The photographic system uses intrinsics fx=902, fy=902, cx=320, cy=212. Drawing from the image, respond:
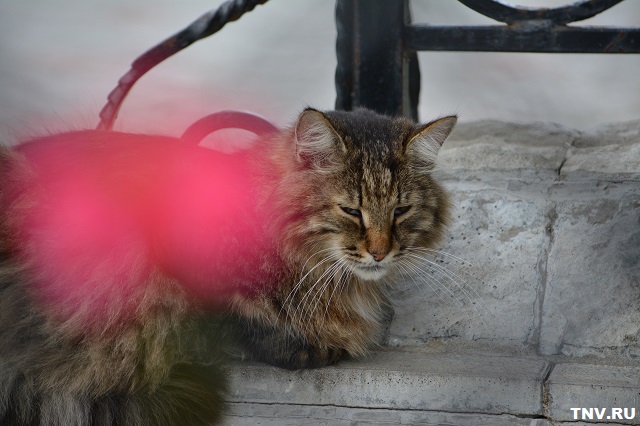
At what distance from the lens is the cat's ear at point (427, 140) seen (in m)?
2.52

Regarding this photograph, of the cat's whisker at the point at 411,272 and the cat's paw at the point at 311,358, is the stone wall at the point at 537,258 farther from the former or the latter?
the cat's paw at the point at 311,358

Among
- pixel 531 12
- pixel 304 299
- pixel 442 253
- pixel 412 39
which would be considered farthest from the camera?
pixel 412 39

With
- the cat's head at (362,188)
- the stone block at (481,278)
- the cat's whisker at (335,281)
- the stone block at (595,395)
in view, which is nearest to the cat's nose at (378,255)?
the cat's head at (362,188)

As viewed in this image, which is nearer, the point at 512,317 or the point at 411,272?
the point at 512,317

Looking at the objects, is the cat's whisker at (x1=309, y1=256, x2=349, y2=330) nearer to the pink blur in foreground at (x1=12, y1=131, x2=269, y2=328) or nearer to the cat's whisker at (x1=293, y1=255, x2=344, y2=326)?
the cat's whisker at (x1=293, y1=255, x2=344, y2=326)

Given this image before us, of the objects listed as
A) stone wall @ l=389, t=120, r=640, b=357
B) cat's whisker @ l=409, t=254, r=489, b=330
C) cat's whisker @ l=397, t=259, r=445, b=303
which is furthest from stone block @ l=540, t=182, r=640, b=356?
cat's whisker @ l=397, t=259, r=445, b=303

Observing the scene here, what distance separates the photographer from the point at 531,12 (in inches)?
128

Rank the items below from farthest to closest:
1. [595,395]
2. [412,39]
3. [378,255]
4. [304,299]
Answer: [412,39], [304,299], [378,255], [595,395]

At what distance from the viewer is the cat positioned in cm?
237

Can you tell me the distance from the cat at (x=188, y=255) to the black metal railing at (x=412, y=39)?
814 millimetres

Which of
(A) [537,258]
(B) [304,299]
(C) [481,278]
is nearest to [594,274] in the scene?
(A) [537,258]

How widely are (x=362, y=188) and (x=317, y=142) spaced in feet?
0.58

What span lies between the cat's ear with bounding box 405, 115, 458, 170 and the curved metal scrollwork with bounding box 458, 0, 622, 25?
841 millimetres

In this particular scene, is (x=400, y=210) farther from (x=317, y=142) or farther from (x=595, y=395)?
(x=595, y=395)
